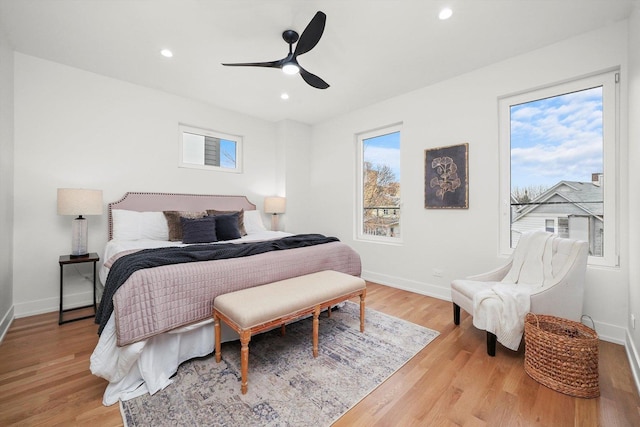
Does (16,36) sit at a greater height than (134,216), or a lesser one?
greater

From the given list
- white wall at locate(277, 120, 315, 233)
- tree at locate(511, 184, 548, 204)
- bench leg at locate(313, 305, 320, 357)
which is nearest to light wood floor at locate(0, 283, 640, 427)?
bench leg at locate(313, 305, 320, 357)

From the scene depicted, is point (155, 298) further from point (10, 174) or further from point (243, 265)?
point (10, 174)

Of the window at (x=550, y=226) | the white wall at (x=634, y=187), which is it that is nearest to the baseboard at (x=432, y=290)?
the white wall at (x=634, y=187)

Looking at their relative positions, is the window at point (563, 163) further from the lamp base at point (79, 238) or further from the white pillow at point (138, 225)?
the lamp base at point (79, 238)

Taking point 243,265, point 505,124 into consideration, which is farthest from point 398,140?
point 243,265

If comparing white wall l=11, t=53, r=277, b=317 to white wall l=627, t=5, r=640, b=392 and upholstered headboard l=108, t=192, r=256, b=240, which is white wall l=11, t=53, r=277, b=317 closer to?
upholstered headboard l=108, t=192, r=256, b=240

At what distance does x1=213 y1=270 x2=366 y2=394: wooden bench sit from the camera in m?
1.64

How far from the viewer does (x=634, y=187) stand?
1.91 metres

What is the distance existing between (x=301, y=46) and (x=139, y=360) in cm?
255

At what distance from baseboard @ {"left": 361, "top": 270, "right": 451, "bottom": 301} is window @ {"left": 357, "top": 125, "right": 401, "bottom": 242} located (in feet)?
1.85

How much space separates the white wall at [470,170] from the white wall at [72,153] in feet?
9.04

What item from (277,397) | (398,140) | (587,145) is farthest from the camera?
(398,140)

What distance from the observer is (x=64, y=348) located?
212 cm

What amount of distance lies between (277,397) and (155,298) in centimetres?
98
